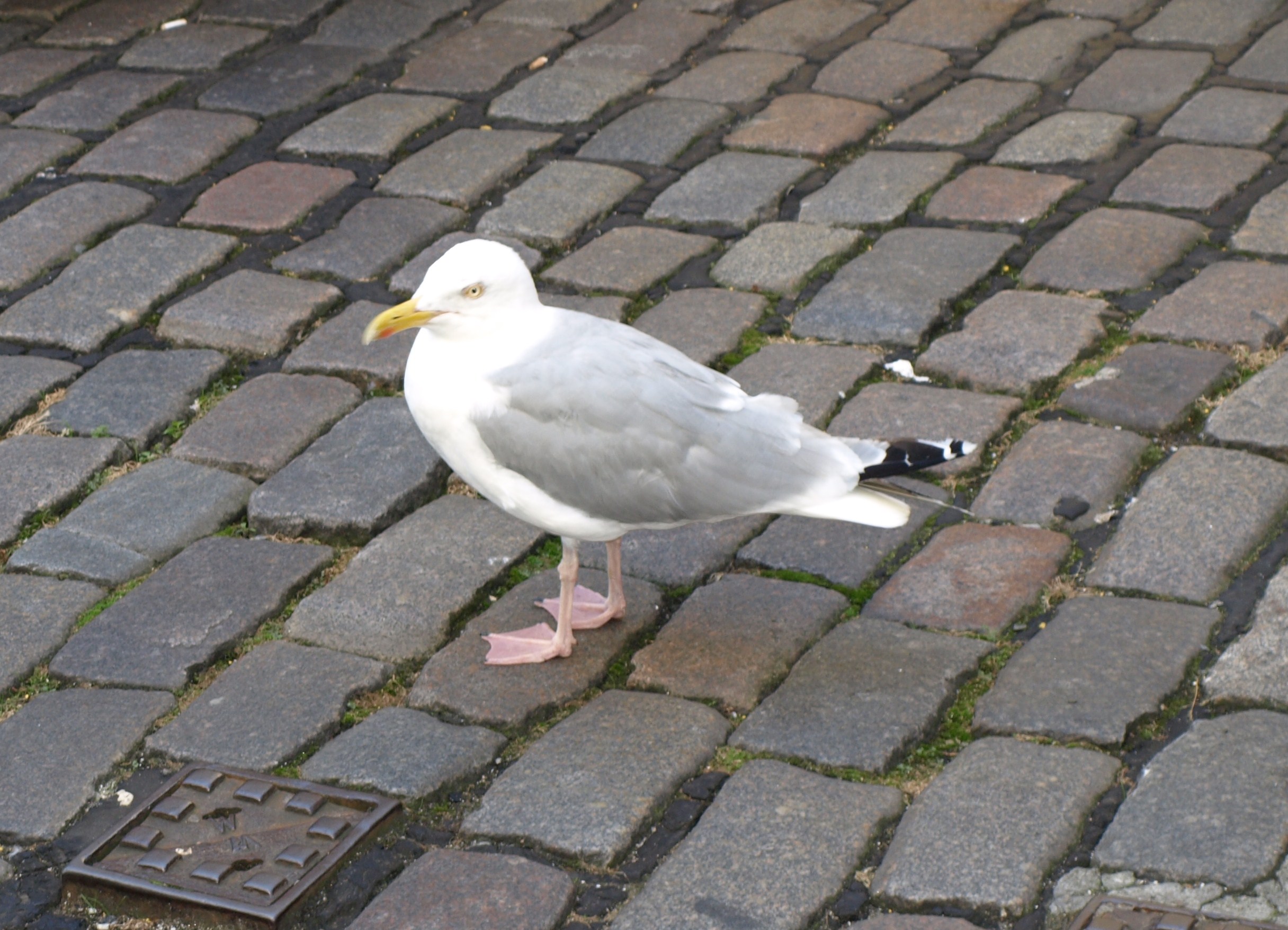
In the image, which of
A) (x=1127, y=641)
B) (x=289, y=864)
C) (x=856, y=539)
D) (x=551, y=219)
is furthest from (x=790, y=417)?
(x=551, y=219)

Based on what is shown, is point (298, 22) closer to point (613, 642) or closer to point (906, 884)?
point (613, 642)

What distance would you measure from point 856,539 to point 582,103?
2386mm

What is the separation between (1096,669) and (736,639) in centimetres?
69

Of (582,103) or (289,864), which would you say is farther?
(582,103)

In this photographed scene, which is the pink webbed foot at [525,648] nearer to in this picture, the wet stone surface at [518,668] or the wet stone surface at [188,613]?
the wet stone surface at [518,668]

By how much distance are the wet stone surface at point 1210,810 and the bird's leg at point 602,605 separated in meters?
1.08

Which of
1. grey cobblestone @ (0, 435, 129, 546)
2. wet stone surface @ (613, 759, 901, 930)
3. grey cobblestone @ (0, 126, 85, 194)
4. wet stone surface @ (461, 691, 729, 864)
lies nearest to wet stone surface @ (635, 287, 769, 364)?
wet stone surface @ (461, 691, 729, 864)

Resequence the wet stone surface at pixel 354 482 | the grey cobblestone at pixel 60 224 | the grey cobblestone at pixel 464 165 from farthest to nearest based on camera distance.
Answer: the grey cobblestone at pixel 464 165
the grey cobblestone at pixel 60 224
the wet stone surface at pixel 354 482

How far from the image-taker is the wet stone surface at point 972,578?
124 inches

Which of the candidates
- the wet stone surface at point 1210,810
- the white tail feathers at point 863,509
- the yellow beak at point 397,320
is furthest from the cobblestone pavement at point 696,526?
the yellow beak at point 397,320

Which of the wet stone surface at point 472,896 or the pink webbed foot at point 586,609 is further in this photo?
the pink webbed foot at point 586,609

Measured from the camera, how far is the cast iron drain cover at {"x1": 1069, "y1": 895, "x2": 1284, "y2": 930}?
2.35 metres

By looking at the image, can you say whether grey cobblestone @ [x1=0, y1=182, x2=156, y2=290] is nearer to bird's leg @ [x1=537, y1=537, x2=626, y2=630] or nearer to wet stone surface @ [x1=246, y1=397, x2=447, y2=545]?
wet stone surface @ [x1=246, y1=397, x2=447, y2=545]

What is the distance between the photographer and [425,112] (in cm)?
522
